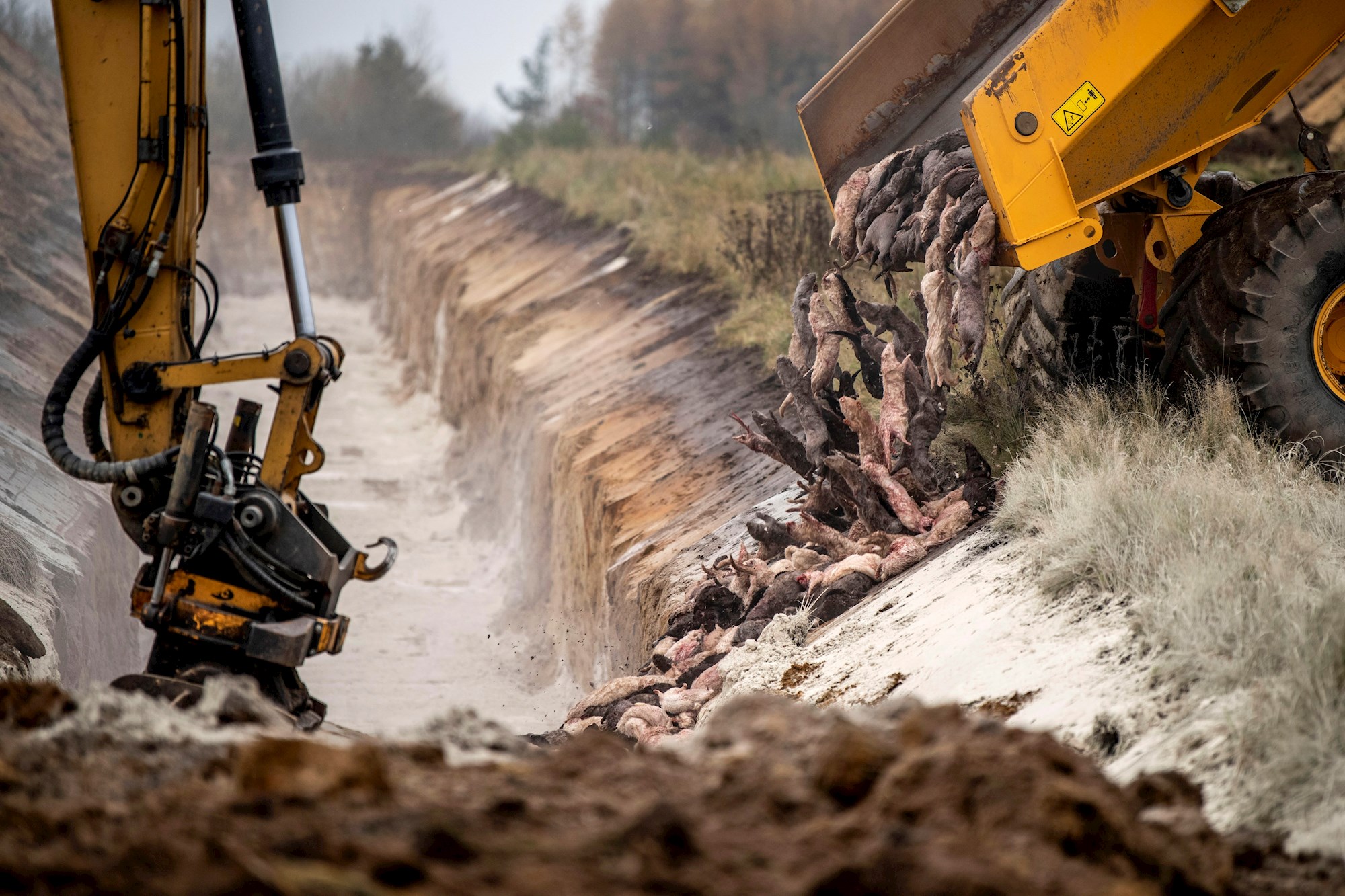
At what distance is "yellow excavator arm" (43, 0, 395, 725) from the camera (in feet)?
16.2

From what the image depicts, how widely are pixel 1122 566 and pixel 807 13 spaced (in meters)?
34.4

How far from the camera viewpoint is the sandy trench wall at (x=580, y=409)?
7855 millimetres

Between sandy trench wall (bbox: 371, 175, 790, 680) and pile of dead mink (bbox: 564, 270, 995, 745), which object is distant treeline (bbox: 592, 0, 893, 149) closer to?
sandy trench wall (bbox: 371, 175, 790, 680)

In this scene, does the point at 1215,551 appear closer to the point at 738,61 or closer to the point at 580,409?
the point at 580,409

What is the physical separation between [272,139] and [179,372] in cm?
113

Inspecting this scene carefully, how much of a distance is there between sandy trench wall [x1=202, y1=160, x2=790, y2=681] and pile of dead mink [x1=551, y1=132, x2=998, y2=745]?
759mm

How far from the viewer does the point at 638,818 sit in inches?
83.2

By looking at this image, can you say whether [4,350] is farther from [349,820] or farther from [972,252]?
[349,820]

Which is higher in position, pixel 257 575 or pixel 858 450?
pixel 257 575

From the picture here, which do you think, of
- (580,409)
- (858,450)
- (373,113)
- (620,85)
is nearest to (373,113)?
(373,113)

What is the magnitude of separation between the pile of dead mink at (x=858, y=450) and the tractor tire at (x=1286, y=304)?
42.8 inches

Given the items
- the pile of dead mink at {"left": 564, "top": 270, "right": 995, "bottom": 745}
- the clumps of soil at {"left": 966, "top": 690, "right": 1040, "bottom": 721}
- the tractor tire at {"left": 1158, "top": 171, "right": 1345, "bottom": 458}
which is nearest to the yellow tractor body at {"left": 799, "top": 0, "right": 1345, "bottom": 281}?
the tractor tire at {"left": 1158, "top": 171, "right": 1345, "bottom": 458}

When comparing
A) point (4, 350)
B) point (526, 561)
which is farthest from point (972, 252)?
point (4, 350)

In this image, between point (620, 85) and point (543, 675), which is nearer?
point (543, 675)
